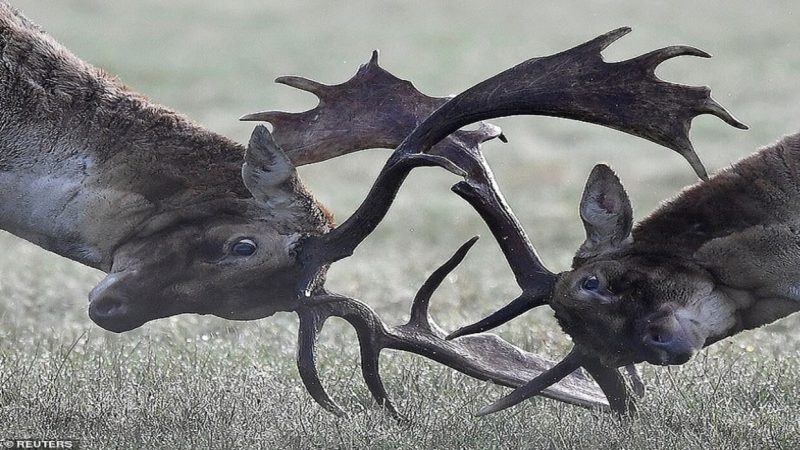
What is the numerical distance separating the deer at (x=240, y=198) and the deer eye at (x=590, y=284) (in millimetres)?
183

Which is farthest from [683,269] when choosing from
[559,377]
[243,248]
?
[243,248]

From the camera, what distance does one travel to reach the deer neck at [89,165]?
22.7ft

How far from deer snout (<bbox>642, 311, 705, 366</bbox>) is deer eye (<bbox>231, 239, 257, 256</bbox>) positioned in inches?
69.6

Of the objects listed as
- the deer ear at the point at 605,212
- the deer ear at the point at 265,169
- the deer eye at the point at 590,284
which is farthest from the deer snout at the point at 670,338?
the deer ear at the point at 265,169

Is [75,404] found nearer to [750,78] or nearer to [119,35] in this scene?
[750,78]

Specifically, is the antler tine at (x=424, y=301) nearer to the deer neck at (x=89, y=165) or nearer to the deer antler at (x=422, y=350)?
the deer antler at (x=422, y=350)

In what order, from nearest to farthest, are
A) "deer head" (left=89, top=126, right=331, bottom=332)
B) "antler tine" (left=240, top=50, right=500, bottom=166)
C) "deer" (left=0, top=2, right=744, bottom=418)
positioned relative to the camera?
"deer" (left=0, top=2, right=744, bottom=418) → "deer head" (left=89, top=126, right=331, bottom=332) → "antler tine" (left=240, top=50, right=500, bottom=166)

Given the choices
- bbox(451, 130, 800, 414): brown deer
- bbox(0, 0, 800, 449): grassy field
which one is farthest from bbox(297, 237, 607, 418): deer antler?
bbox(451, 130, 800, 414): brown deer

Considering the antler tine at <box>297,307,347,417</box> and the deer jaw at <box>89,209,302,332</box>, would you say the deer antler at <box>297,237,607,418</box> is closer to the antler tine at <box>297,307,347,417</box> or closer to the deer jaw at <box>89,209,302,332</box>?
the antler tine at <box>297,307,347,417</box>

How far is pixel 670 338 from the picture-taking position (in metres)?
6.54

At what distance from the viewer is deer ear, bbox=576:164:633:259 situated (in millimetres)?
6789

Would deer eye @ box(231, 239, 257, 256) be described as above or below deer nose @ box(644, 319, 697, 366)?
above

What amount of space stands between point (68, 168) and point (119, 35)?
77.1ft

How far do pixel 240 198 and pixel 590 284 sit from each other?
5.34 ft
